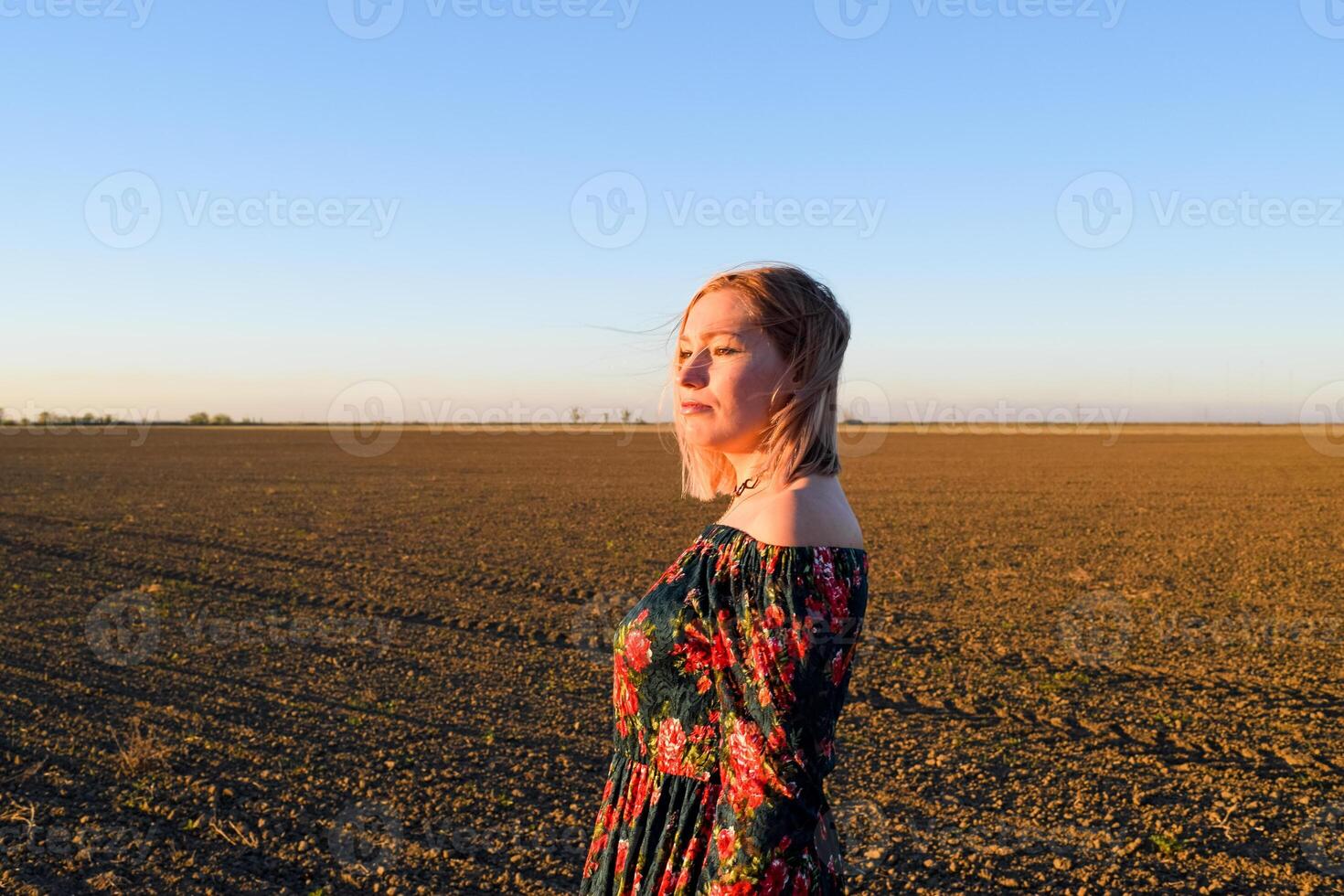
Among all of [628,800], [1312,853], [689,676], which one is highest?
[689,676]

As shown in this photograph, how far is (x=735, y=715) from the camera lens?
1.61m

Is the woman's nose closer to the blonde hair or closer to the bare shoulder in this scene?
the blonde hair

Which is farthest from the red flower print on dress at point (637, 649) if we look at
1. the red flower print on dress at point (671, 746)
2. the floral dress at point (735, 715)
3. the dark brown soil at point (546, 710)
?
the dark brown soil at point (546, 710)

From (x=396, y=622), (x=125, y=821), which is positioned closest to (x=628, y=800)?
(x=125, y=821)

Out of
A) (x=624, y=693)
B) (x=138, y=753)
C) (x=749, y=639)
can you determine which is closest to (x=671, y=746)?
(x=624, y=693)

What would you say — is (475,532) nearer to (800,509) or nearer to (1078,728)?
(1078,728)

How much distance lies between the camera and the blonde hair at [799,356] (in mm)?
1739

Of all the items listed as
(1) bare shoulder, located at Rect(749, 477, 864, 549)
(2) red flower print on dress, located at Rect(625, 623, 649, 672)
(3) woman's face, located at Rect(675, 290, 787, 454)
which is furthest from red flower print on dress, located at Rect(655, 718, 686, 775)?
(3) woman's face, located at Rect(675, 290, 787, 454)

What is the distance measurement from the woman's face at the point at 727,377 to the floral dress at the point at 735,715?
0.18 metres

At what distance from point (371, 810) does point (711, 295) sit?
180 inches

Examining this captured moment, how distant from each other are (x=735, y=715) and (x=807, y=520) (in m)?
0.35

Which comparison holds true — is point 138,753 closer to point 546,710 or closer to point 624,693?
point 546,710

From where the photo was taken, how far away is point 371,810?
538cm

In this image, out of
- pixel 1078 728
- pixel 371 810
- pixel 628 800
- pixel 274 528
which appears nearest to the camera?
pixel 628 800
